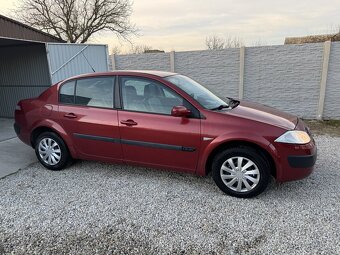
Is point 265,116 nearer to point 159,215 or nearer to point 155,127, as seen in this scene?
point 155,127

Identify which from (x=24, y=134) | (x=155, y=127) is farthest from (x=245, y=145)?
(x=24, y=134)

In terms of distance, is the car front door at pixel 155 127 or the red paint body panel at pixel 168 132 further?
the car front door at pixel 155 127

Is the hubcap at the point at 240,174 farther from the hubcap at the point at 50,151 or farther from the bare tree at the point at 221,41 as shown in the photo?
the bare tree at the point at 221,41

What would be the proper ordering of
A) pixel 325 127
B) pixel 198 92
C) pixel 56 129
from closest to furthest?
pixel 198 92 < pixel 56 129 < pixel 325 127

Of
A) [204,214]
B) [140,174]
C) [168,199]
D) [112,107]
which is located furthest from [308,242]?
[112,107]

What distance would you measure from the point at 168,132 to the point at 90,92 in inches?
54.4

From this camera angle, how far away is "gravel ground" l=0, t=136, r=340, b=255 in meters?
2.52

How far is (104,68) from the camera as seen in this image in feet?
28.6

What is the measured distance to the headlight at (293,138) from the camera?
10.1ft

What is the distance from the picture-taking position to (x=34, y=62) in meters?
8.06

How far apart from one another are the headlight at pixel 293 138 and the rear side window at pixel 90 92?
7.25ft

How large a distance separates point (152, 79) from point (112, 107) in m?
0.67

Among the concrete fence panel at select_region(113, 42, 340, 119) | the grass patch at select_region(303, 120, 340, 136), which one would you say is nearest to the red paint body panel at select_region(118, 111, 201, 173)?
the grass patch at select_region(303, 120, 340, 136)

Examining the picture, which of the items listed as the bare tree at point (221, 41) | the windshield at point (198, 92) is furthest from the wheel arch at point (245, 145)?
the bare tree at point (221, 41)
